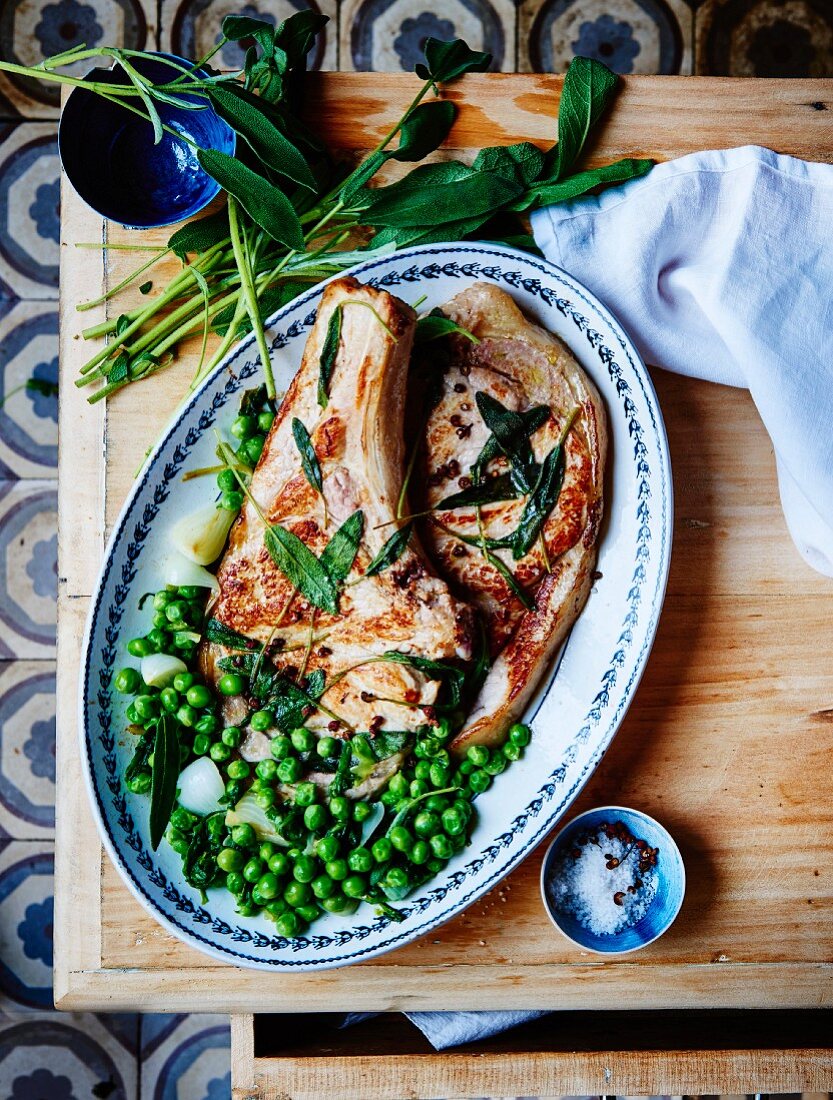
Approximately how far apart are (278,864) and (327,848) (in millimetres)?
107

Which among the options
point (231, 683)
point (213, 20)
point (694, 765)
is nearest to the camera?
point (231, 683)

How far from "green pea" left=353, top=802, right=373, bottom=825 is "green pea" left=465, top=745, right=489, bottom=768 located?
8.8 inches

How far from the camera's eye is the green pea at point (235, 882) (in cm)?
188

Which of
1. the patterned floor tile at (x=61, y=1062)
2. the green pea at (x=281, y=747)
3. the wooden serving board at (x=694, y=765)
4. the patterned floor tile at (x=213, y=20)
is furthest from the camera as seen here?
the patterned floor tile at (x=61, y=1062)

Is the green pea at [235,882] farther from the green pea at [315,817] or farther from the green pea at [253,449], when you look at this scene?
the green pea at [253,449]

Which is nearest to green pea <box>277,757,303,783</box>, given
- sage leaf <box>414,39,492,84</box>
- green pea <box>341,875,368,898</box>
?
green pea <box>341,875,368,898</box>

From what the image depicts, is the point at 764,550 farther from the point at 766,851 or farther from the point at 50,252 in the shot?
the point at 50,252

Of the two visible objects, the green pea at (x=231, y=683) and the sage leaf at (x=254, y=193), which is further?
the green pea at (x=231, y=683)

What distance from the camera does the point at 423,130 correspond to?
194 centimetres

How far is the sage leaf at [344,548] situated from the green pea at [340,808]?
0.43 meters

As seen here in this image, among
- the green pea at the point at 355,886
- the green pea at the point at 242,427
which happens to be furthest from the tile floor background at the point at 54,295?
the green pea at the point at 355,886

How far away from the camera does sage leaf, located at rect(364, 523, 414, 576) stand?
5.82 ft

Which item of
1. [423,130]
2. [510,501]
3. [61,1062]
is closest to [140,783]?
[510,501]

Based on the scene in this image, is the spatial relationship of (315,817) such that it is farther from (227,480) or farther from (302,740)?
(227,480)
